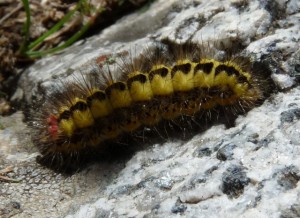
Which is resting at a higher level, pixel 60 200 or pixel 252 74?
pixel 252 74

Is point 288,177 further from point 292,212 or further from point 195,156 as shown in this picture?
point 195,156

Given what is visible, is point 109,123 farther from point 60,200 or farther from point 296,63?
point 296,63

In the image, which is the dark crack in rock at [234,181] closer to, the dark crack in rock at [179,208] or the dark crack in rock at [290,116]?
the dark crack in rock at [179,208]

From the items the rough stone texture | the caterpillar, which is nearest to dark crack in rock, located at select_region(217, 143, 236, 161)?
the rough stone texture

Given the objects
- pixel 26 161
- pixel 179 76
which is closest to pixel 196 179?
pixel 179 76

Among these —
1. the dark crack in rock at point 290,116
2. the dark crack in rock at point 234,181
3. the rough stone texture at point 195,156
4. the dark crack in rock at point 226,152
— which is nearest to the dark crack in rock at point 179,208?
the rough stone texture at point 195,156
